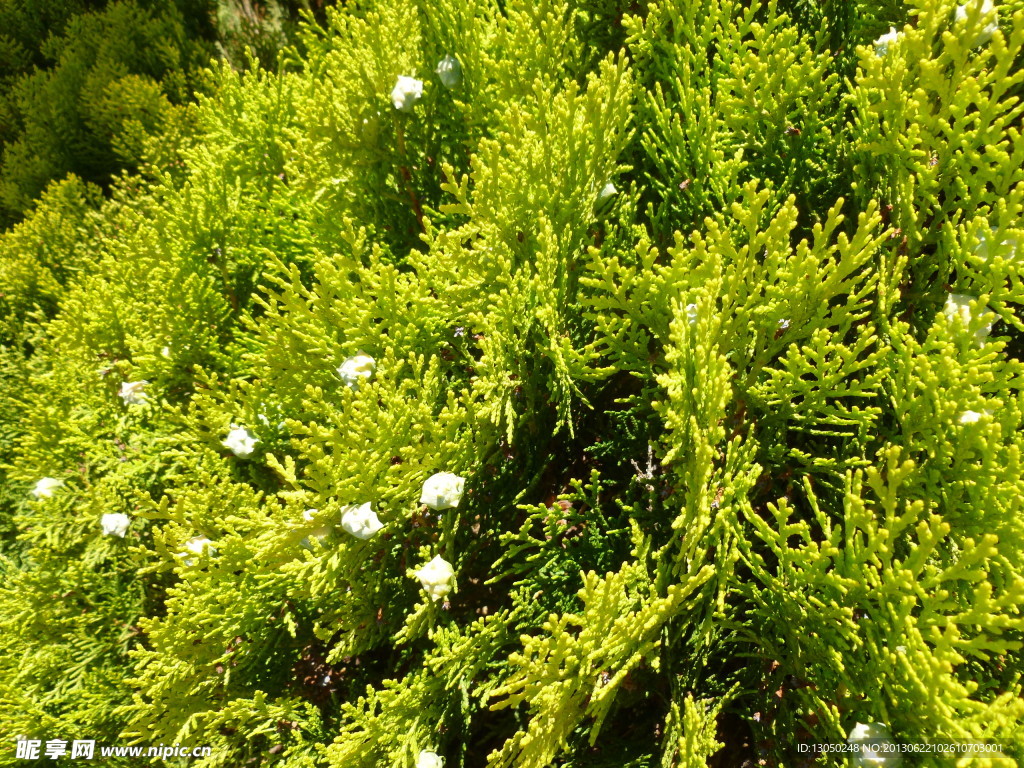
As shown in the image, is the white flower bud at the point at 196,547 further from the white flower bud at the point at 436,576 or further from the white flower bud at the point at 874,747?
the white flower bud at the point at 874,747

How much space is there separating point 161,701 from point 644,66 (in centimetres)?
291

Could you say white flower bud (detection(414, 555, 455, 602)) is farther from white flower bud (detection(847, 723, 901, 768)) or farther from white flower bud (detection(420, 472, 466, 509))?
white flower bud (detection(847, 723, 901, 768))

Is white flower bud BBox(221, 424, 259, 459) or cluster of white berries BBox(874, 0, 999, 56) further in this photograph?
white flower bud BBox(221, 424, 259, 459)

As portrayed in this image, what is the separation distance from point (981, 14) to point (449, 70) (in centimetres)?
165

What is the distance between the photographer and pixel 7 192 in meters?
4.46

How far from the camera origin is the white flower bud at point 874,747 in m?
A: 1.25

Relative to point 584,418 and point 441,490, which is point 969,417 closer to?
point 584,418

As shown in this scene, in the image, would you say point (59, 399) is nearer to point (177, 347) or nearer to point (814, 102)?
point (177, 347)

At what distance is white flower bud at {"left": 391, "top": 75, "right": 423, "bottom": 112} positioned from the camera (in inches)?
84.8

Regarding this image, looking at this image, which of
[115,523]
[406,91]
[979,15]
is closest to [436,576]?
[406,91]

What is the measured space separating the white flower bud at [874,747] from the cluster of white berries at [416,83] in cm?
236

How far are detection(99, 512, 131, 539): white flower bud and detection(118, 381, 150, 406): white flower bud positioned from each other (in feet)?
1.82

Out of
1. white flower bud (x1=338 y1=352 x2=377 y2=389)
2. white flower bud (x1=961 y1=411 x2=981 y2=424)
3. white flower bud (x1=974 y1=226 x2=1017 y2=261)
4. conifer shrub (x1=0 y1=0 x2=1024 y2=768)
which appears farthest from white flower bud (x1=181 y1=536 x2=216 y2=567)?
white flower bud (x1=974 y1=226 x2=1017 y2=261)

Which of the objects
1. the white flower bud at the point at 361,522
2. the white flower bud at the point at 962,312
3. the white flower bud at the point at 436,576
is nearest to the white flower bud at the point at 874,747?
the white flower bud at the point at 962,312
